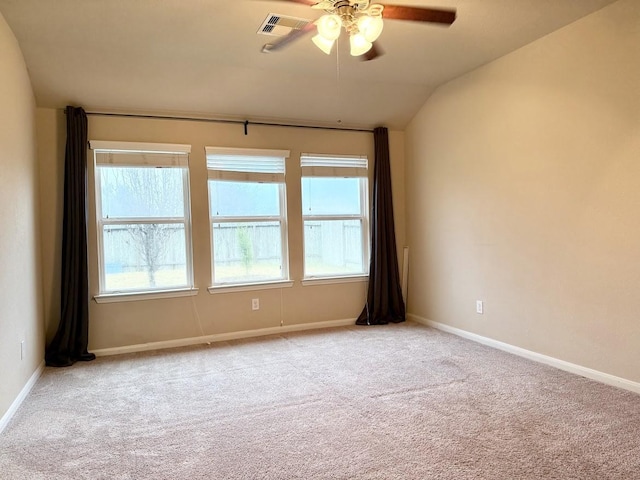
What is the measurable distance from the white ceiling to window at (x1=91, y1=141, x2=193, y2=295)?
17.5 inches

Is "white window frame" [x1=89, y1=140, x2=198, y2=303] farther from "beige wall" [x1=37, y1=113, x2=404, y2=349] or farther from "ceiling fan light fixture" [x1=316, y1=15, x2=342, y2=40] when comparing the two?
"ceiling fan light fixture" [x1=316, y1=15, x2=342, y2=40]

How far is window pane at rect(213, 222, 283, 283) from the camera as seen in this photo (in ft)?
15.4

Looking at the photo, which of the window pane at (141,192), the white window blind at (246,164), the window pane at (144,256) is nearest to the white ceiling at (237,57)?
the white window blind at (246,164)

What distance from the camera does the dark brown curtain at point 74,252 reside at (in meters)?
3.93

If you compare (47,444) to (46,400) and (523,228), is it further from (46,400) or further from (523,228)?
(523,228)

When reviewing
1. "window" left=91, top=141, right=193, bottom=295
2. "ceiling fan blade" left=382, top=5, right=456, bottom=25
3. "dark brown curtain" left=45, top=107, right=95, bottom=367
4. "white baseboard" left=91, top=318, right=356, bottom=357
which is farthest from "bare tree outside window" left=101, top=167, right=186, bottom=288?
"ceiling fan blade" left=382, top=5, right=456, bottom=25

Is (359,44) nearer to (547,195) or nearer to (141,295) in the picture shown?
(547,195)

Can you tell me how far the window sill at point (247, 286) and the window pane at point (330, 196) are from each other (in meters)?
0.83

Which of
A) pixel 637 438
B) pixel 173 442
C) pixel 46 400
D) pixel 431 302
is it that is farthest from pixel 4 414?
pixel 431 302

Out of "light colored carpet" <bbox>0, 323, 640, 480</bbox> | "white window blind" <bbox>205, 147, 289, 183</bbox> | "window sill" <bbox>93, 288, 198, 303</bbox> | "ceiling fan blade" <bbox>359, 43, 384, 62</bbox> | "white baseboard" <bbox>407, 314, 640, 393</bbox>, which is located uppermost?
"ceiling fan blade" <bbox>359, 43, 384, 62</bbox>

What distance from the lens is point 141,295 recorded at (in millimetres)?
4301

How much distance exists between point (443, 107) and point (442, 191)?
0.88 meters

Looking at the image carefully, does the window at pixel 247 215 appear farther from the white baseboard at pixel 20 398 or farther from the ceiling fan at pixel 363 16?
the ceiling fan at pixel 363 16

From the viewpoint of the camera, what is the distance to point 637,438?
7.74ft
